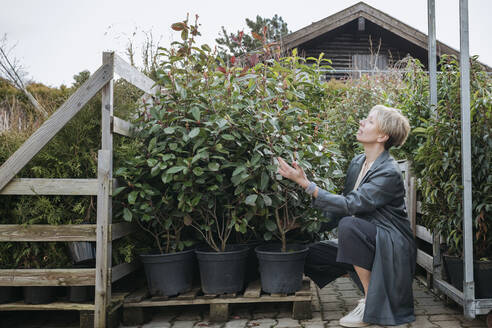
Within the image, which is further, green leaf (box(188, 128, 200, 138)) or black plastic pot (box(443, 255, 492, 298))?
green leaf (box(188, 128, 200, 138))

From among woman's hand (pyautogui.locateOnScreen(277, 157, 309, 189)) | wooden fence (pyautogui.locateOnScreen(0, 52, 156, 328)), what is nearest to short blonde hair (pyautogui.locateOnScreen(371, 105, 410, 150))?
woman's hand (pyautogui.locateOnScreen(277, 157, 309, 189))

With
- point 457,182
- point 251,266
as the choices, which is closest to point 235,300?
point 251,266

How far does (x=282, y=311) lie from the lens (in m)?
2.82

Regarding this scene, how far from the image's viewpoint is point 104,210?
8.23 feet

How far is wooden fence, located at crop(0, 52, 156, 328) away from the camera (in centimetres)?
247

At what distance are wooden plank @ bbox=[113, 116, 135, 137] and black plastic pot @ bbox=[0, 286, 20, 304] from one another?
127 centimetres

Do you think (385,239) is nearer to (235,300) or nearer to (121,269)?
(235,300)

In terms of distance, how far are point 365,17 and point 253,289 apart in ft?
33.1

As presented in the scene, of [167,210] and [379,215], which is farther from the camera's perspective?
[167,210]

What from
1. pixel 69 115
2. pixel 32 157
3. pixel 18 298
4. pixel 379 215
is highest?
pixel 69 115

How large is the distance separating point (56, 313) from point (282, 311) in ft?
5.54

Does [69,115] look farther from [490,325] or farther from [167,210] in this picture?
[490,325]

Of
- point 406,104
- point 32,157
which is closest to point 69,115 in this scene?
point 32,157

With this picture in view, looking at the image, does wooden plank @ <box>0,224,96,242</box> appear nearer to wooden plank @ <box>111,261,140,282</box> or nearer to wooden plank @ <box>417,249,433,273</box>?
wooden plank @ <box>111,261,140,282</box>
